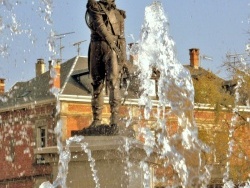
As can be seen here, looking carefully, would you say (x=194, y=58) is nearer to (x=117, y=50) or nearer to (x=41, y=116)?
(x=41, y=116)

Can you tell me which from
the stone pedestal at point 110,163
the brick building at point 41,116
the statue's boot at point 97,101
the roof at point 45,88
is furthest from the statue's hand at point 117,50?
the roof at point 45,88

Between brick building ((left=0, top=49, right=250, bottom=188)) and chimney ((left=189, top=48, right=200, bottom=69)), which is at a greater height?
chimney ((left=189, top=48, right=200, bottom=69))

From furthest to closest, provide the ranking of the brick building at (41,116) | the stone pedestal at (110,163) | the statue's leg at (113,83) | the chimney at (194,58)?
the chimney at (194,58)
the brick building at (41,116)
the statue's leg at (113,83)
the stone pedestal at (110,163)

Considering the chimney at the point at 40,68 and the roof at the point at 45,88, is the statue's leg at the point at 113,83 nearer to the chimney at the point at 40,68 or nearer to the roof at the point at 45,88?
the roof at the point at 45,88

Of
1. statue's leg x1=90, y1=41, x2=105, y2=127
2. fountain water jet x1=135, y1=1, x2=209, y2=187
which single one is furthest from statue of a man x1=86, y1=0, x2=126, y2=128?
fountain water jet x1=135, y1=1, x2=209, y2=187

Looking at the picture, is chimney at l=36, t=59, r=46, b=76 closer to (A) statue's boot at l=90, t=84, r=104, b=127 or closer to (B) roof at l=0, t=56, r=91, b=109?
(B) roof at l=0, t=56, r=91, b=109

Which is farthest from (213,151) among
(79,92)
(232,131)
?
(79,92)

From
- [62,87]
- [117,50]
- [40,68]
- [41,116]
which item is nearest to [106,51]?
[117,50]

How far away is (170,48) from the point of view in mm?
31578

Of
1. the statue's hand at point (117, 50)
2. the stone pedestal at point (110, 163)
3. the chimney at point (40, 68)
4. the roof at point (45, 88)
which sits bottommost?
the stone pedestal at point (110, 163)

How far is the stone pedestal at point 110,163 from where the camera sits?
11.5 m

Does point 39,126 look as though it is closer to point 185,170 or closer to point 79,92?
point 79,92

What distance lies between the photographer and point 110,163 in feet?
37.8

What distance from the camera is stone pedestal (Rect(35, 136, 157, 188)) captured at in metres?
11.5
